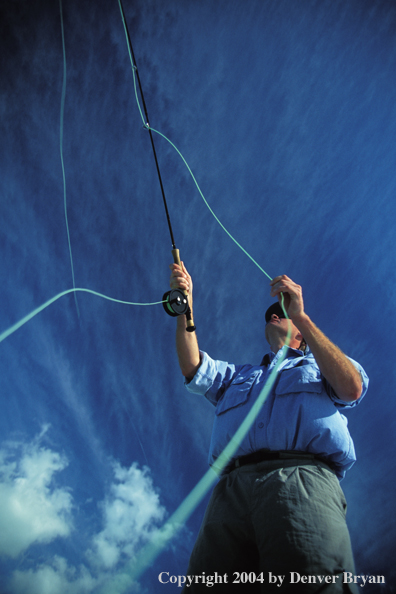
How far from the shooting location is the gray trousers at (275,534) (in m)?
1.35

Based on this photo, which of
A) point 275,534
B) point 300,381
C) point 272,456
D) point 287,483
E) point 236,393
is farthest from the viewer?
point 236,393

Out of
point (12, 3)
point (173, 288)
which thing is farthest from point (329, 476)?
point (12, 3)

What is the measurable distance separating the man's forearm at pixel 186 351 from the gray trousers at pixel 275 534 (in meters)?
0.89

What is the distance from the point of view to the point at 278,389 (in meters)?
2.22

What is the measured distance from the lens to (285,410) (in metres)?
2.03

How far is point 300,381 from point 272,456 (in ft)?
1.84

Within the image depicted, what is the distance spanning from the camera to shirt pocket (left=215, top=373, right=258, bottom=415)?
2348 mm

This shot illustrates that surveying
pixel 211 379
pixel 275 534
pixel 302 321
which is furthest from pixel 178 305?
pixel 275 534

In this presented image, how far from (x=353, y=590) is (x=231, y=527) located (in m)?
0.64

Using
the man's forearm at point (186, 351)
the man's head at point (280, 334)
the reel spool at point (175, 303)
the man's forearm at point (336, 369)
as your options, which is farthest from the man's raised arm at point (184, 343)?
the man's forearm at point (336, 369)

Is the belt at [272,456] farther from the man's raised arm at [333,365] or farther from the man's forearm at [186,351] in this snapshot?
the man's forearm at [186,351]

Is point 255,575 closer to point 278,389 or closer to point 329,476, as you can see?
point 329,476

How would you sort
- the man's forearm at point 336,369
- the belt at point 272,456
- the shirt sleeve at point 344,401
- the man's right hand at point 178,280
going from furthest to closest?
the man's right hand at point 178,280
the shirt sleeve at point 344,401
the man's forearm at point 336,369
the belt at point 272,456

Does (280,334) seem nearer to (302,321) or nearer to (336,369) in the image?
(302,321)
